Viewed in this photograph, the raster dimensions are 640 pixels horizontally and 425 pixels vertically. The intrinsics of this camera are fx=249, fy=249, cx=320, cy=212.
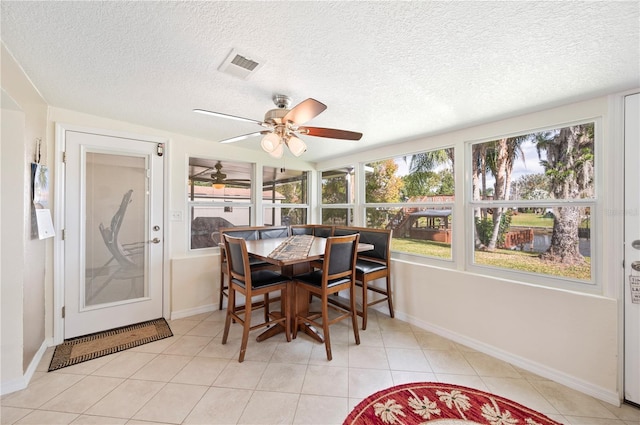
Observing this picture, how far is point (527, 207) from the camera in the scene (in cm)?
217

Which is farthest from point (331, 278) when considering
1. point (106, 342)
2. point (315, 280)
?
point (106, 342)

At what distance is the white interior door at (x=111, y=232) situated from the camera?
2379mm

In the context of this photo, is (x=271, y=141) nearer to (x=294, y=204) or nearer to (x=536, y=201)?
(x=536, y=201)

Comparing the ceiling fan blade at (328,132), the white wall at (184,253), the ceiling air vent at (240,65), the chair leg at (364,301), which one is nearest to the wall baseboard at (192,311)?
the white wall at (184,253)

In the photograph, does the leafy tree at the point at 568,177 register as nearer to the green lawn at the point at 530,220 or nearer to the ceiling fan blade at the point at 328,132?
the green lawn at the point at 530,220

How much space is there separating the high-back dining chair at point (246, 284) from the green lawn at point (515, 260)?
1652 millimetres

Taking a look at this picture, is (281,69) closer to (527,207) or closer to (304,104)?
(304,104)

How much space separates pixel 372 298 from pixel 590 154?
248 centimetres

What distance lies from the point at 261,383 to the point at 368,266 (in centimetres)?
155

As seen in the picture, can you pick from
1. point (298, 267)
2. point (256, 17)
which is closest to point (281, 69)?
point (256, 17)

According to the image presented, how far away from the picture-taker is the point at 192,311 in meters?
2.98

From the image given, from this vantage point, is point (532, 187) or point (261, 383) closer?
point (261, 383)

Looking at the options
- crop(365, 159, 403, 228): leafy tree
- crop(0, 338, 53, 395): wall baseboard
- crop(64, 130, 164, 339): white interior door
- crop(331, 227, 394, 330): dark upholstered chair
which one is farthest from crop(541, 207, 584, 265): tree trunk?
crop(0, 338, 53, 395): wall baseboard

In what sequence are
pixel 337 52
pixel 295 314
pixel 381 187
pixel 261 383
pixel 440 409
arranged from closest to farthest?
pixel 337 52 → pixel 440 409 → pixel 261 383 → pixel 295 314 → pixel 381 187
